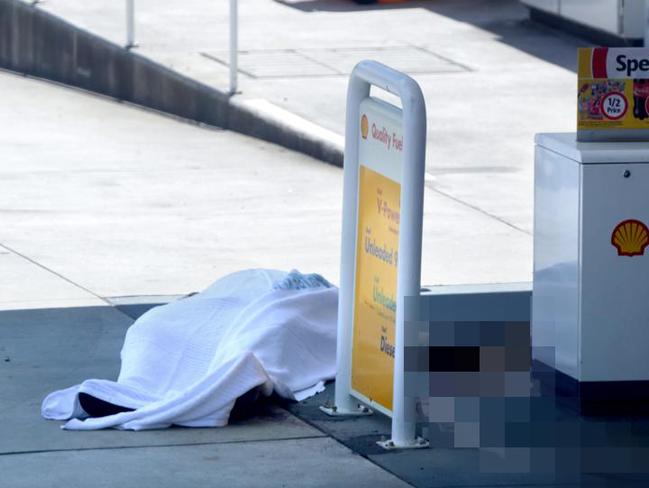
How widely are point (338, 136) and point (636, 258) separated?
6446 millimetres

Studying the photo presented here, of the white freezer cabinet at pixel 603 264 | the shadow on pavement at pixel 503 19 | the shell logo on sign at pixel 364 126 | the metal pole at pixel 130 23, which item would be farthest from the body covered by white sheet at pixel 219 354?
the metal pole at pixel 130 23

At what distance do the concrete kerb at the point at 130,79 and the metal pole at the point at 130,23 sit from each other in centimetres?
11

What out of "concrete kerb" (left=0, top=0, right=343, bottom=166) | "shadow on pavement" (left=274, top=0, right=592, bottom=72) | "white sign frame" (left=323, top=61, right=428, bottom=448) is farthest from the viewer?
Answer: "shadow on pavement" (left=274, top=0, right=592, bottom=72)

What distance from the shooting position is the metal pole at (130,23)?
16.1 m

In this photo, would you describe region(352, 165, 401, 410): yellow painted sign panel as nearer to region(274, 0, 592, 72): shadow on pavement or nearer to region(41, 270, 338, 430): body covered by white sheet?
region(41, 270, 338, 430): body covered by white sheet

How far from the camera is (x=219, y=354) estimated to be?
7.26 m

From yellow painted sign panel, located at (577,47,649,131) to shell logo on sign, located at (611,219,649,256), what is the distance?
0.41m

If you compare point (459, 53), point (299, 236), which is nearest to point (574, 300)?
point (299, 236)

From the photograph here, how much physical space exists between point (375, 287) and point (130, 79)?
9.55 meters

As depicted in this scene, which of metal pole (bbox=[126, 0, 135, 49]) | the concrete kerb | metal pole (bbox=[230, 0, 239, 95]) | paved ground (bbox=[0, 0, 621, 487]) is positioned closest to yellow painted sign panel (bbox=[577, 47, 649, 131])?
paved ground (bbox=[0, 0, 621, 487])

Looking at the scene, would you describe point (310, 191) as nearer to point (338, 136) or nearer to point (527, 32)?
point (338, 136)

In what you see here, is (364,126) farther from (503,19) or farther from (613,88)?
(503,19)

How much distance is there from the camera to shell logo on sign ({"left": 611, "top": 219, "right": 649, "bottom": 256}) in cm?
693

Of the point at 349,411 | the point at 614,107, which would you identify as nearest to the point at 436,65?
the point at 614,107
